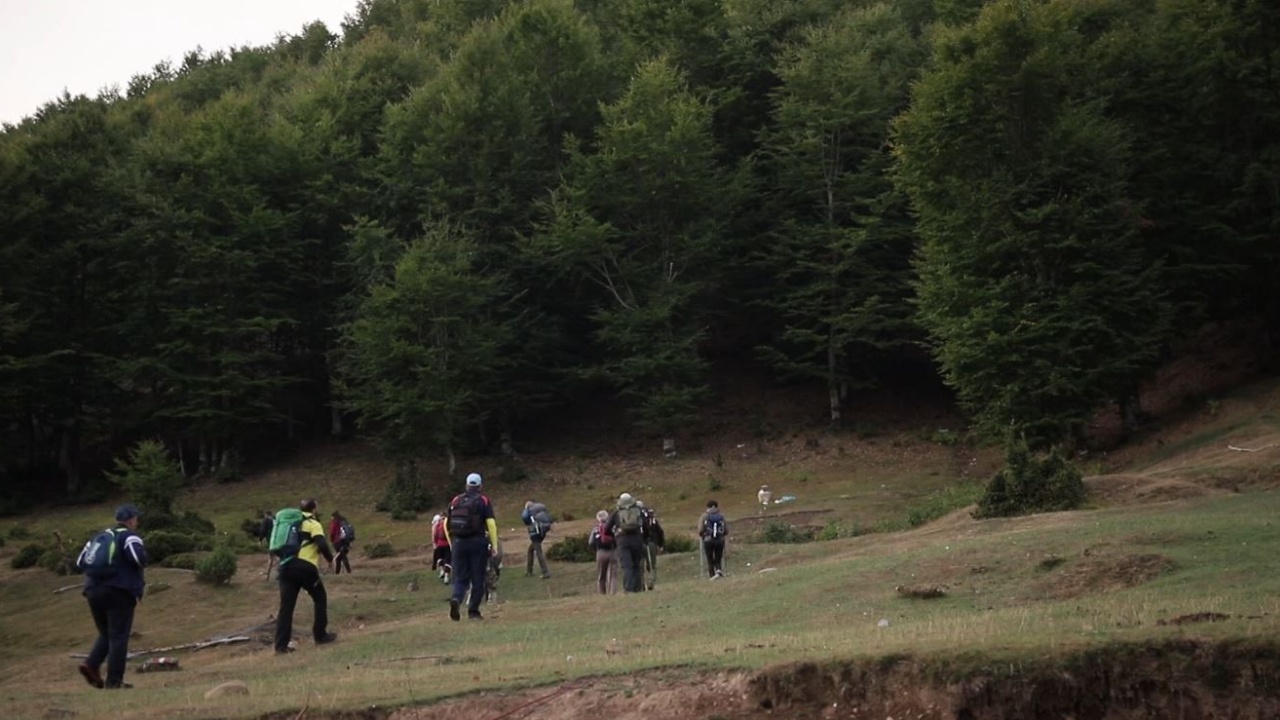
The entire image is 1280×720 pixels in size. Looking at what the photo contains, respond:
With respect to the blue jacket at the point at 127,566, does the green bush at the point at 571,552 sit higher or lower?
lower

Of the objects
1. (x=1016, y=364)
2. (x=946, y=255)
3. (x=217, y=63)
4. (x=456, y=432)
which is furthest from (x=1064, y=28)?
(x=217, y=63)

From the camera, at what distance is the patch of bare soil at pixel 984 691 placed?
1148cm

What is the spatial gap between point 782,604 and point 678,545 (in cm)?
1534

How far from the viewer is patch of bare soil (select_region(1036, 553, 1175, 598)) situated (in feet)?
55.9

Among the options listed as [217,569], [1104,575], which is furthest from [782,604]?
[217,569]

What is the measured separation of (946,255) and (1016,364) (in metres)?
4.58

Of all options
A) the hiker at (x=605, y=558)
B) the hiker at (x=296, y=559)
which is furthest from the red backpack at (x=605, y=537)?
the hiker at (x=296, y=559)

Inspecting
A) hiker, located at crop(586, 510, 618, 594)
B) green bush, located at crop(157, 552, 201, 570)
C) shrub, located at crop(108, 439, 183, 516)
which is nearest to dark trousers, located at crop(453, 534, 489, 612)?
hiker, located at crop(586, 510, 618, 594)

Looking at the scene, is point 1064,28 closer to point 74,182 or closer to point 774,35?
point 774,35

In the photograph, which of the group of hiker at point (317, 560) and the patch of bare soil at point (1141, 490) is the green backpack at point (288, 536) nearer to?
the group of hiker at point (317, 560)

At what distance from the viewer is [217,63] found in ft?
370

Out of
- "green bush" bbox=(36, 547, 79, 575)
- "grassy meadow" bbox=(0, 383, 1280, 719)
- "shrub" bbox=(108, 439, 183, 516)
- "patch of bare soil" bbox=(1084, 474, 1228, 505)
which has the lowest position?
"grassy meadow" bbox=(0, 383, 1280, 719)

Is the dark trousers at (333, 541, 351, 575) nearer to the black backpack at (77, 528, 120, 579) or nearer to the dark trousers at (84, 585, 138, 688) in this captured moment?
the dark trousers at (84, 585, 138, 688)

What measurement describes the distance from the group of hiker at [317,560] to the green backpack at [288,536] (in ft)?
0.04
